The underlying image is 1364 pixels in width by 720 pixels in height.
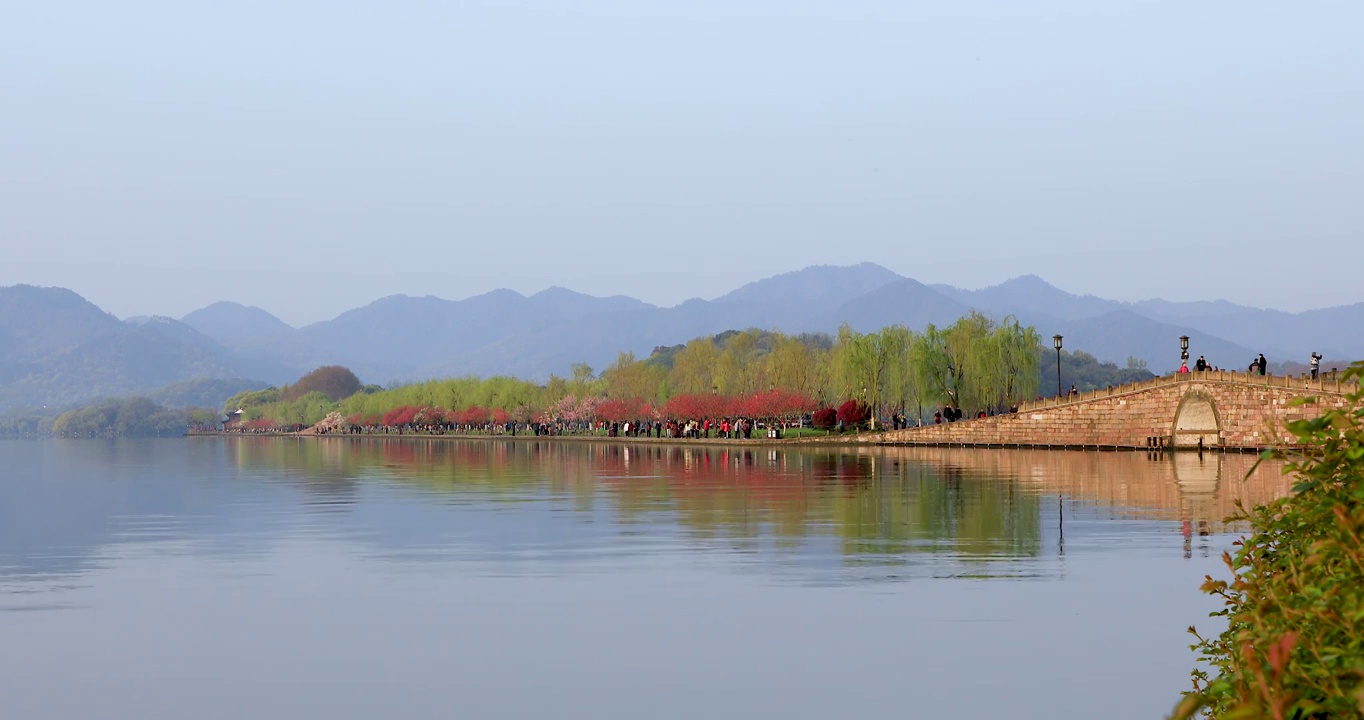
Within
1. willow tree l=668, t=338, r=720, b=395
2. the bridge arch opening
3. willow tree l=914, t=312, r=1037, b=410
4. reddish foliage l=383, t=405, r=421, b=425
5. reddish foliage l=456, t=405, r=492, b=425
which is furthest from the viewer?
reddish foliage l=383, t=405, r=421, b=425

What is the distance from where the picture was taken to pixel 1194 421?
75312 millimetres

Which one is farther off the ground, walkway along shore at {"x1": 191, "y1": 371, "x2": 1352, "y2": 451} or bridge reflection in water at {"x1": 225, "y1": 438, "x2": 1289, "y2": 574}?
walkway along shore at {"x1": 191, "y1": 371, "x2": 1352, "y2": 451}

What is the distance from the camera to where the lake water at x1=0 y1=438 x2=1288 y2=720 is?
1357 cm

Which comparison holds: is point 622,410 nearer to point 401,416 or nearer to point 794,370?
point 794,370

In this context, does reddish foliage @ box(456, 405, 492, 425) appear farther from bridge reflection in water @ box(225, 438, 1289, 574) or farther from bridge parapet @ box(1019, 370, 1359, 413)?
bridge parapet @ box(1019, 370, 1359, 413)

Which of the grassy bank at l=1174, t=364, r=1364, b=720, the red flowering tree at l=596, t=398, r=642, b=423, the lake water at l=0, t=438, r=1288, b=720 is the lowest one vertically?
the lake water at l=0, t=438, r=1288, b=720

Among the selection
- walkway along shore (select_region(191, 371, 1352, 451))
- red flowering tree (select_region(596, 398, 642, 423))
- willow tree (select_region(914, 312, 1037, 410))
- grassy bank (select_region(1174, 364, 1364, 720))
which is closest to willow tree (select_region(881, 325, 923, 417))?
willow tree (select_region(914, 312, 1037, 410))

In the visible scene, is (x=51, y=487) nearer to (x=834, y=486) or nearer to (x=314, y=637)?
(x=834, y=486)

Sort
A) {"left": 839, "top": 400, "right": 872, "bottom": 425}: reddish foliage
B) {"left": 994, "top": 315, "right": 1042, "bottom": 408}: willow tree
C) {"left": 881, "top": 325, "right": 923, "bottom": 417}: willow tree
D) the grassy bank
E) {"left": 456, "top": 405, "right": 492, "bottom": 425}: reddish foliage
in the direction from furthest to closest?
{"left": 456, "top": 405, "right": 492, "bottom": 425}: reddish foliage → {"left": 839, "top": 400, "right": 872, "bottom": 425}: reddish foliage → {"left": 881, "top": 325, "right": 923, "bottom": 417}: willow tree → {"left": 994, "top": 315, "right": 1042, "bottom": 408}: willow tree → the grassy bank

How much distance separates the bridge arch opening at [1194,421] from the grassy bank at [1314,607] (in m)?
68.7

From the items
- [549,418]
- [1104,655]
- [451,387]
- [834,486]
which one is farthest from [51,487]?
[451,387]

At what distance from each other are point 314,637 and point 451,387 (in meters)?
176

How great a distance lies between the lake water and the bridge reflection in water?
9.5 inches

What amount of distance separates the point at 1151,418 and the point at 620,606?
61.1 m
